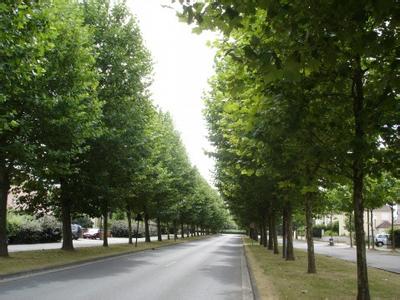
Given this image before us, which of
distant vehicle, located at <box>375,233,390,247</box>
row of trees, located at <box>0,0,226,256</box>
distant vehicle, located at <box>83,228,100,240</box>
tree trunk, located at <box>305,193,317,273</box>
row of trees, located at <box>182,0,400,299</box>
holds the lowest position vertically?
distant vehicle, located at <box>375,233,390,247</box>

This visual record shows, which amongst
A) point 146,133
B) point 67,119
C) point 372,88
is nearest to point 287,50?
point 372,88

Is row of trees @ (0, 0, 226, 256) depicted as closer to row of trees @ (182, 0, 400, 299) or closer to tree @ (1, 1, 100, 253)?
tree @ (1, 1, 100, 253)

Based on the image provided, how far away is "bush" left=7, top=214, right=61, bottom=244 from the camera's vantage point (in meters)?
39.1

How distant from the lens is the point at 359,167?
9.33 m

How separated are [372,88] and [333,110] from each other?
0.91 meters

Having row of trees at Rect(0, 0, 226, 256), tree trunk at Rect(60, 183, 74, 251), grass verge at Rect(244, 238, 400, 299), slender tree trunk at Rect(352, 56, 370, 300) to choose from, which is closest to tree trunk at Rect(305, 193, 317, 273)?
grass verge at Rect(244, 238, 400, 299)

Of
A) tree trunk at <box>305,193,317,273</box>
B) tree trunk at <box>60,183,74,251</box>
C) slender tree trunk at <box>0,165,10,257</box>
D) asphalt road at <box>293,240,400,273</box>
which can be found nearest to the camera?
tree trunk at <box>305,193,317,273</box>

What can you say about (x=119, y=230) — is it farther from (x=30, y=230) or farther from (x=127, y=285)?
(x=127, y=285)

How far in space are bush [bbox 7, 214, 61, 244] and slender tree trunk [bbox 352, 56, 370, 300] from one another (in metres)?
33.7

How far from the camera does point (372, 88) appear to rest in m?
8.69

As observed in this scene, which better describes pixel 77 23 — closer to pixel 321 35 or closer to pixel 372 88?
pixel 372 88

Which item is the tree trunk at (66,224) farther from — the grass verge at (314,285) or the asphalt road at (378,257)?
the asphalt road at (378,257)

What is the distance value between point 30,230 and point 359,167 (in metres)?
36.0

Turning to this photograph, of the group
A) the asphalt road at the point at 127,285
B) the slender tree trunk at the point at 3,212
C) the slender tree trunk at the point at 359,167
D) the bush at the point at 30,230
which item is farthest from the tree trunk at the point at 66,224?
the slender tree trunk at the point at 359,167
